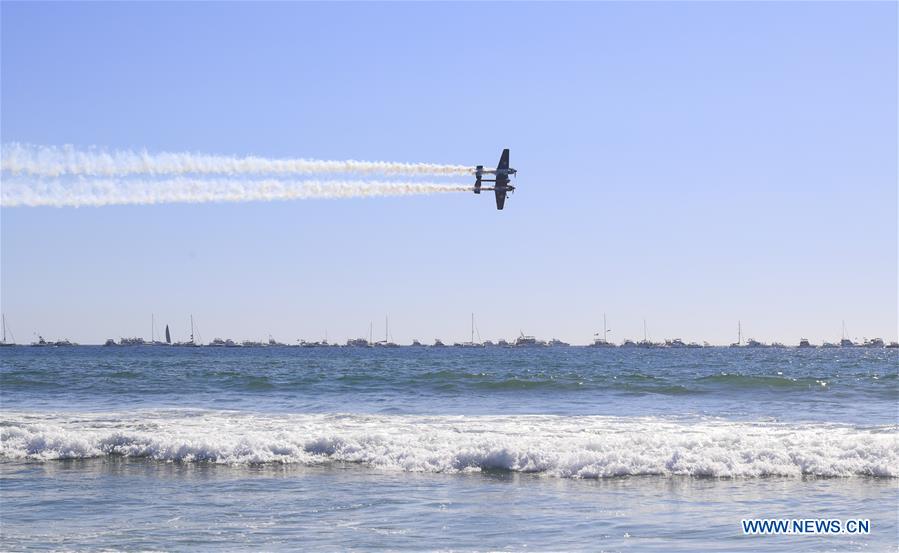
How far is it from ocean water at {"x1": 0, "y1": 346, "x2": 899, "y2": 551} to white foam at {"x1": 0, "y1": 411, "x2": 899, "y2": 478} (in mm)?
55

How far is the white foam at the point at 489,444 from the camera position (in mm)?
19562

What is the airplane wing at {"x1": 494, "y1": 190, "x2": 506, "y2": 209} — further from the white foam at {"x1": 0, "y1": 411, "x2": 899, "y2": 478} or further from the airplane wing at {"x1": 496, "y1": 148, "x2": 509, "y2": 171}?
the white foam at {"x1": 0, "y1": 411, "x2": 899, "y2": 478}

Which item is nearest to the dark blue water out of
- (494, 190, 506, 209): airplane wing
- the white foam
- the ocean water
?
the ocean water

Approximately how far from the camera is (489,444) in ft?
69.4

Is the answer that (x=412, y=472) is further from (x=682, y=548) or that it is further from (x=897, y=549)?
(x=897, y=549)

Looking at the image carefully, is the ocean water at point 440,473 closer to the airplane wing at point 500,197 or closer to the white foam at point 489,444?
the white foam at point 489,444

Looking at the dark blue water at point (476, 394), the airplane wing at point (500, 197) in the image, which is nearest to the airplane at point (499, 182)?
the airplane wing at point (500, 197)

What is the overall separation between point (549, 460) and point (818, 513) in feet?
20.4

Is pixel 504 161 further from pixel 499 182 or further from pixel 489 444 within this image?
pixel 489 444

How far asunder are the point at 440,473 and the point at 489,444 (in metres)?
1.73

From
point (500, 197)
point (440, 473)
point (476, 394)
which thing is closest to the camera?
point (440, 473)

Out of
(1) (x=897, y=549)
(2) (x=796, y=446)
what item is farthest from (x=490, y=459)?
(1) (x=897, y=549)

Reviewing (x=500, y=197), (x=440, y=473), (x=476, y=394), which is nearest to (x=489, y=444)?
(x=440, y=473)

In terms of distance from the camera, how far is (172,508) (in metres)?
16.1
